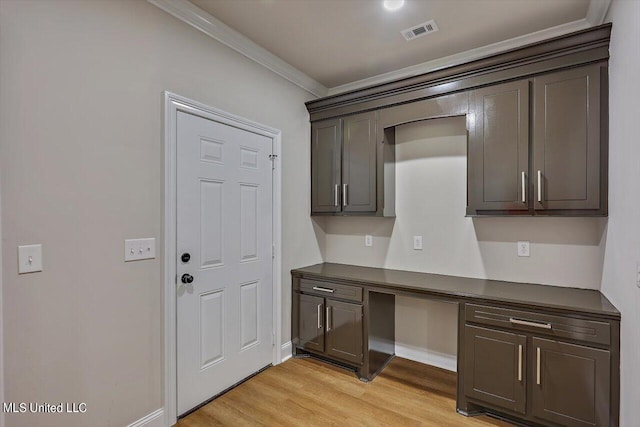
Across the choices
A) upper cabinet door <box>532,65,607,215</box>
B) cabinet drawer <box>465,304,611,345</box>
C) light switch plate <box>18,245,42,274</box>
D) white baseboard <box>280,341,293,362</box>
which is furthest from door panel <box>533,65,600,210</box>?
light switch plate <box>18,245,42,274</box>

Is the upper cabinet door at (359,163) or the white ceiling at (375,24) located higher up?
the white ceiling at (375,24)

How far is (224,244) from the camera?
2518mm

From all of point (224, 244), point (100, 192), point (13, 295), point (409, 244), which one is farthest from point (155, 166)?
point (409, 244)

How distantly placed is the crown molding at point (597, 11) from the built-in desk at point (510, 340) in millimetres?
1878

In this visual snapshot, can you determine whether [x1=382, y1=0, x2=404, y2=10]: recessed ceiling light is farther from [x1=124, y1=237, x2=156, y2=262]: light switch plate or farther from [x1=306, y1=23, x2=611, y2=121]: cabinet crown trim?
[x1=124, y1=237, x2=156, y2=262]: light switch plate

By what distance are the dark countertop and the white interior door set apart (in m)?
0.62

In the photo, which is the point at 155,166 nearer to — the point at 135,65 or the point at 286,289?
the point at 135,65

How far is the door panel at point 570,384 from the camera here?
185cm

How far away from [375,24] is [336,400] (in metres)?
2.84

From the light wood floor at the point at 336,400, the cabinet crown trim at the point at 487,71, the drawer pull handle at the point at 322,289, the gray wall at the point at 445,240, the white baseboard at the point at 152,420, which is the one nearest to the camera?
the white baseboard at the point at 152,420

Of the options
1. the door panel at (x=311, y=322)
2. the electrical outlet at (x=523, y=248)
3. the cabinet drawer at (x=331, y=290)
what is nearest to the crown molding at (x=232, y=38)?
the cabinet drawer at (x=331, y=290)

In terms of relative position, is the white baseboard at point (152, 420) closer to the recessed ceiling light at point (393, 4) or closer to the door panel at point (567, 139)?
the door panel at point (567, 139)

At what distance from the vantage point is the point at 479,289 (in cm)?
239

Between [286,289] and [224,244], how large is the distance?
90 centimetres
